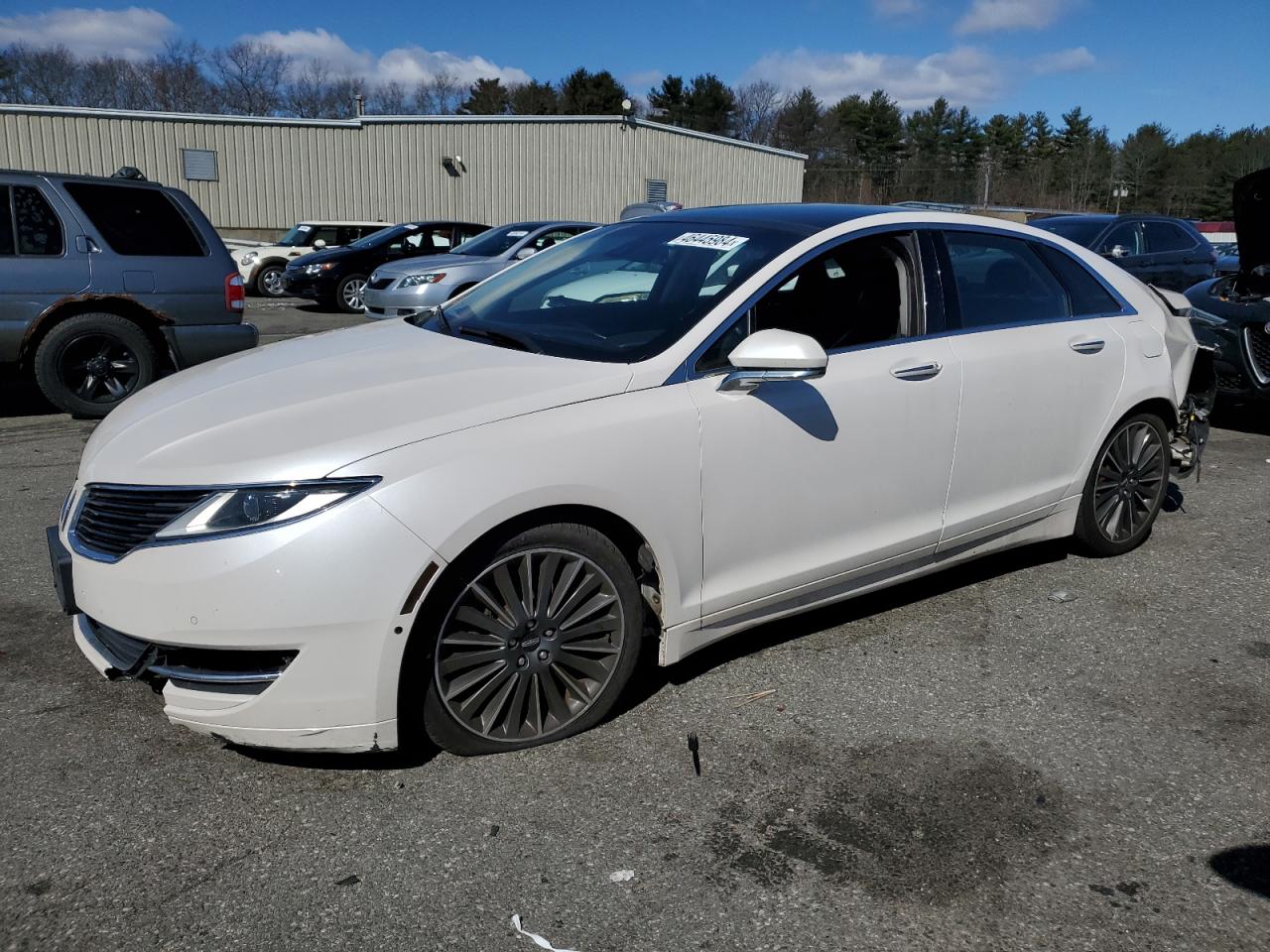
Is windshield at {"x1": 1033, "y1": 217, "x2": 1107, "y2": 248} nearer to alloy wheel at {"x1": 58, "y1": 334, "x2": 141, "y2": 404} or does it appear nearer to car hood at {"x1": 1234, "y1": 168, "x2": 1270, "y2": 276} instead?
car hood at {"x1": 1234, "y1": 168, "x2": 1270, "y2": 276}

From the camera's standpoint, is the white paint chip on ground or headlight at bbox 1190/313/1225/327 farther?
headlight at bbox 1190/313/1225/327

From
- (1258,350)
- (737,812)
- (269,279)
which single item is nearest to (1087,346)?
(737,812)

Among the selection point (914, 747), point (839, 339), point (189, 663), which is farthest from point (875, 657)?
point (189, 663)

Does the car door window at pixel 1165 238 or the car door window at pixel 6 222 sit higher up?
the car door window at pixel 1165 238

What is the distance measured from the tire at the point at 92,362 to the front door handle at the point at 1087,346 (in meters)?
6.40

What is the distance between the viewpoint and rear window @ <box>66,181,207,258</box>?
25.2 ft

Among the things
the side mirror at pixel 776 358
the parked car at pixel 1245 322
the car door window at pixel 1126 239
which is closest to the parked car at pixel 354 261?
the car door window at pixel 1126 239

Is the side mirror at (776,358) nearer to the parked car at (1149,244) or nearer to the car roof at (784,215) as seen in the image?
the car roof at (784,215)

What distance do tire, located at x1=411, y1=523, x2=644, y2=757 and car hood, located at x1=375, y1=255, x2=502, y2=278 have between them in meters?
10.5

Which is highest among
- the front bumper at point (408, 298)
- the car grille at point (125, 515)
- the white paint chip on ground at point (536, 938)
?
the front bumper at point (408, 298)

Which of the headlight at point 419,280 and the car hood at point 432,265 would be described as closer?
the headlight at point 419,280

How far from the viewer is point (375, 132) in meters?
29.3

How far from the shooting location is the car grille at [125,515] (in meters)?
2.82

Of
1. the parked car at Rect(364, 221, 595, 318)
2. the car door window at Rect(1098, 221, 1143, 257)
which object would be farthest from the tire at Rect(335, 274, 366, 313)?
the car door window at Rect(1098, 221, 1143, 257)
